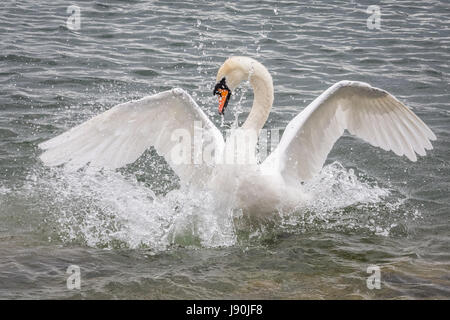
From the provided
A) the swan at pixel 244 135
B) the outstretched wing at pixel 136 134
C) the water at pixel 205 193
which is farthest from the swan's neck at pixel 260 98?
the outstretched wing at pixel 136 134

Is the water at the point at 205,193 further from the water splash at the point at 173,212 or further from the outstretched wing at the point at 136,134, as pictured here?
the outstretched wing at the point at 136,134

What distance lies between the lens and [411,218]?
22.5ft

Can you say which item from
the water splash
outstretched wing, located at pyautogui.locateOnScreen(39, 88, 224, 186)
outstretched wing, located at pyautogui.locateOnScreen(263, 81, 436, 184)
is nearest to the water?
the water splash

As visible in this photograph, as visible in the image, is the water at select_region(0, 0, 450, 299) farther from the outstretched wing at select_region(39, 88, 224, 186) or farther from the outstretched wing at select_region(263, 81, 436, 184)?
the outstretched wing at select_region(263, 81, 436, 184)

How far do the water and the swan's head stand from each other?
7.5 inches

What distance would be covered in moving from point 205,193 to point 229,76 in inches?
44.3

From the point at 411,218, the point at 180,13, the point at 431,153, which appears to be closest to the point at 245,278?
the point at 411,218

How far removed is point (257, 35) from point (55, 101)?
14.3ft

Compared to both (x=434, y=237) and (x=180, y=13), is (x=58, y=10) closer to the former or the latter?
(x=180, y=13)

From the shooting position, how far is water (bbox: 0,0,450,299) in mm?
5559

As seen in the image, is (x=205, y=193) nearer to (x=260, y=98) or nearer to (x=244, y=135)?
(x=244, y=135)

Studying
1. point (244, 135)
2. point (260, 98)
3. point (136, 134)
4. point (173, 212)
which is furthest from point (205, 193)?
point (260, 98)

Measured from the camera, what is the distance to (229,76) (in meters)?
6.45

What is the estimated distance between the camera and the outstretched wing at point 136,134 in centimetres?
614
